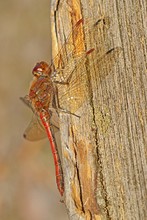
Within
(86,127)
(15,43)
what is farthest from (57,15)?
(15,43)

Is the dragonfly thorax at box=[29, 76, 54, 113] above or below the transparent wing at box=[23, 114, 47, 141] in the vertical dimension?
above

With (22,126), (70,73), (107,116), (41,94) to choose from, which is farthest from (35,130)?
(22,126)

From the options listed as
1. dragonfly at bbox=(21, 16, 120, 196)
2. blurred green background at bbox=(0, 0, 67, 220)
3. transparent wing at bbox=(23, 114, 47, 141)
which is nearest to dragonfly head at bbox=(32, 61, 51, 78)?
dragonfly at bbox=(21, 16, 120, 196)

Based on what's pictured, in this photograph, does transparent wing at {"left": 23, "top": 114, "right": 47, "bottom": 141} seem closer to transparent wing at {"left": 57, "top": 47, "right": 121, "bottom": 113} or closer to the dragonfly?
the dragonfly

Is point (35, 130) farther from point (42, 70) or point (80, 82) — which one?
point (80, 82)

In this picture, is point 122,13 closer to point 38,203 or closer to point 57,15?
point 57,15
